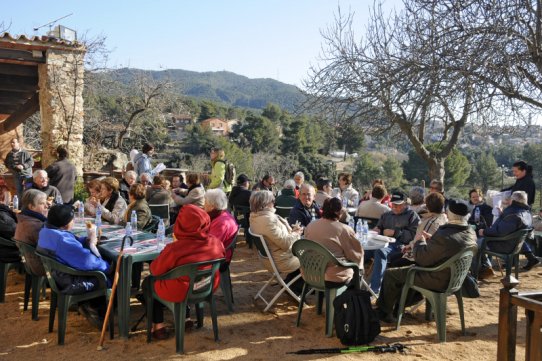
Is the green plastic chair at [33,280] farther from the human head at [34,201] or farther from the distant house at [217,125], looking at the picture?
the distant house at [217,125]

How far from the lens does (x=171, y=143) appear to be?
4491cm

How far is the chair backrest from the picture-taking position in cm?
375

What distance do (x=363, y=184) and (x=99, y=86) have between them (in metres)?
29.4

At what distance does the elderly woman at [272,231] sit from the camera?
15.6 ft

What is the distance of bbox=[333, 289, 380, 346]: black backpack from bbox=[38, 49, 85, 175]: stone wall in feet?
28.7

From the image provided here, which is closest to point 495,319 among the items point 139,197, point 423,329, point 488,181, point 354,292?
point 423,329

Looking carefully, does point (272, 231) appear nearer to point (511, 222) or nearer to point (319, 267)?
point (319, 267)

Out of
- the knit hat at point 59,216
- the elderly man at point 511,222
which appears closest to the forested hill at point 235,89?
the elderly man at point 511,222

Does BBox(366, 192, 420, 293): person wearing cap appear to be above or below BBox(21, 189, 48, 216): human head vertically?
below

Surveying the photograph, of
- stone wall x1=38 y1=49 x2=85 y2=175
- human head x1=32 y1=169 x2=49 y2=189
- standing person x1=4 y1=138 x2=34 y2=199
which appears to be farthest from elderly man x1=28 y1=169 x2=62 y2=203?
stone wall x1=38 y1=49 x2=85 y2=175

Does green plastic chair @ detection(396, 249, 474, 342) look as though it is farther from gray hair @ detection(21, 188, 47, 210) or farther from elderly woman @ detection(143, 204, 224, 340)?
gray hair @ detection(21, 188, 47, 210)

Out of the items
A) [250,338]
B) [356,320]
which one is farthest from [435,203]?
[250,338]

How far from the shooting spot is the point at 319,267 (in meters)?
4.25

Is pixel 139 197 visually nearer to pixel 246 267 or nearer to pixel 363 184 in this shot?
pixel 246 267
